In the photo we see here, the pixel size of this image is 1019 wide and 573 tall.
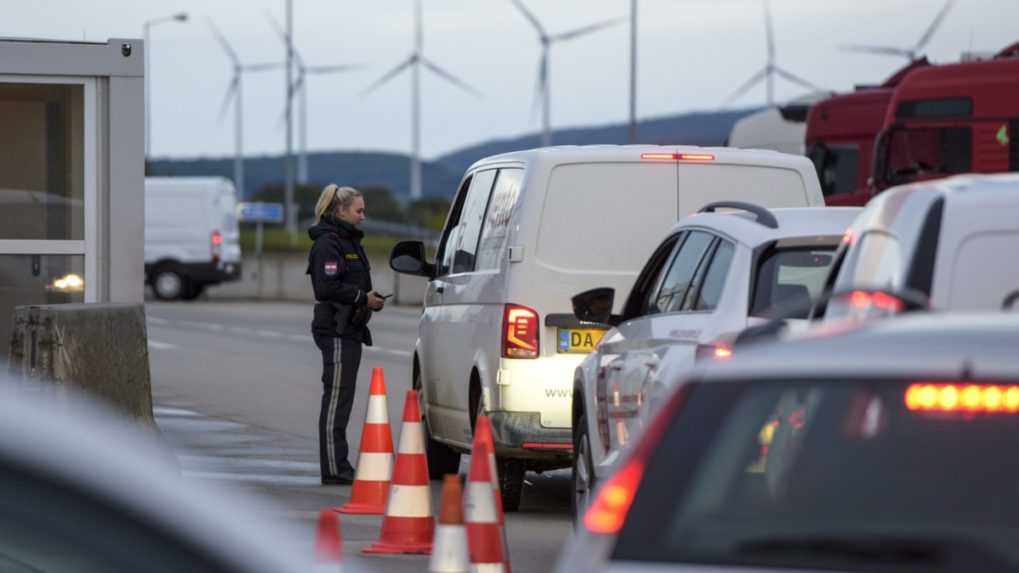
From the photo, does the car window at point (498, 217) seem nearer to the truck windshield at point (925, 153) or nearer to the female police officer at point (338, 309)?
the female police officer at point (338, 309)

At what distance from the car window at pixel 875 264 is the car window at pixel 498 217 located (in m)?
5.27

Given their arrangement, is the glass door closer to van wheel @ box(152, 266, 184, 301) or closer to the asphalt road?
the asphalt road

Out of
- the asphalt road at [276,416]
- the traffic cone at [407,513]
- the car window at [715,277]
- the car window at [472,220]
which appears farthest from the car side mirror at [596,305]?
the car window at [472,220]

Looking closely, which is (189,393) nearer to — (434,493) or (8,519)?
(434,493)

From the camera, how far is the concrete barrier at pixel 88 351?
10711 mm

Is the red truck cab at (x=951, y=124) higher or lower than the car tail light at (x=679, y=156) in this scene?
higher

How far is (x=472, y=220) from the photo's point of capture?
11.8 metres

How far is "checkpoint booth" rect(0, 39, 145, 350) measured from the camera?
1220 cm

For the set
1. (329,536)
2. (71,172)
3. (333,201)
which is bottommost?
(329,536)

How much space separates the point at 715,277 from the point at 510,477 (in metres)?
3.32

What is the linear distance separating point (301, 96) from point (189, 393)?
162 feet

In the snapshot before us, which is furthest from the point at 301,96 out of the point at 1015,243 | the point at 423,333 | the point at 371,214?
the point at 1015,243

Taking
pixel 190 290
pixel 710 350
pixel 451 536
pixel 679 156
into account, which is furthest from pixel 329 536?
pixel 190 290

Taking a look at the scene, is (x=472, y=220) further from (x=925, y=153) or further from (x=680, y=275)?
(x=925, y=153)
